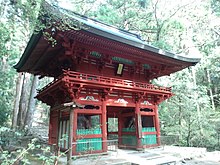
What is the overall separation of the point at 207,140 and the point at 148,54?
9065mm

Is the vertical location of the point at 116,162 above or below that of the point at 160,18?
below

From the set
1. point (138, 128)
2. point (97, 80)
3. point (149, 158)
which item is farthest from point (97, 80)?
point (149, 158)

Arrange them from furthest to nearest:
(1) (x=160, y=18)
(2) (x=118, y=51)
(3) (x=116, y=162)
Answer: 1. (1) (x=160, y=18)
2. (2) (x=118, y=51)
3. (3) (x=116, y=162)

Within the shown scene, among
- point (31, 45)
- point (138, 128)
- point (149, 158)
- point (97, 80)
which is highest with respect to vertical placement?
point (31, 45)

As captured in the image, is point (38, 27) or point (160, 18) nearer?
point (38, 27)

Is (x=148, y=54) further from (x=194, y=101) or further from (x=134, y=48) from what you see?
(x=194, y=101)

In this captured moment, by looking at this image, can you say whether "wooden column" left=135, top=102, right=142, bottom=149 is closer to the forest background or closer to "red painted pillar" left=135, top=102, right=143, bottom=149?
"red painted pillar" left=135, top=102, right=143, bottom=149

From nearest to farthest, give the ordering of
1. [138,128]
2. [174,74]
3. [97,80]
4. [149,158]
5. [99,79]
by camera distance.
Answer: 1. [149,158]
2. [99,79]
3. [97,80]
4. [138,128]
5. [174,74]

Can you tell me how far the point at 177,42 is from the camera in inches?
784

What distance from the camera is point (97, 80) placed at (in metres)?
7.96

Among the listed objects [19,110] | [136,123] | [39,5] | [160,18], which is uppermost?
[160,18]

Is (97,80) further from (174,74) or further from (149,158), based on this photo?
(174,74)

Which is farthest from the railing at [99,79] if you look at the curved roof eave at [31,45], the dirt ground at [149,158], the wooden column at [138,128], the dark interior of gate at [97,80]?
the dirt ground at [149,158]

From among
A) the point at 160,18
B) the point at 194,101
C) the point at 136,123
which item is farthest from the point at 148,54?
the point at 160,18
